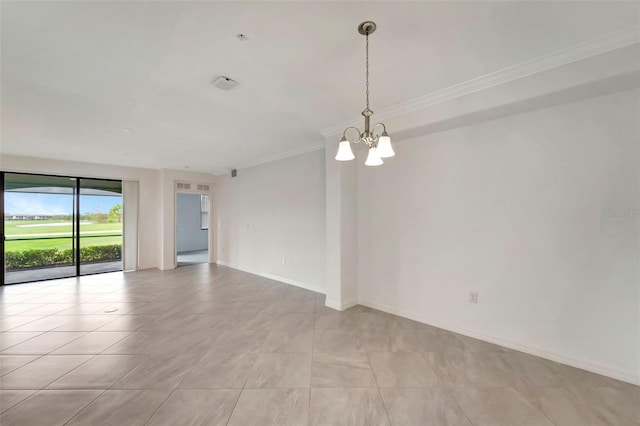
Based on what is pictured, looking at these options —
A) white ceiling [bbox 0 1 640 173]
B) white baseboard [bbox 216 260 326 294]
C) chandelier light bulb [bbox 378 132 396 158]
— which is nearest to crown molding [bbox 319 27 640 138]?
white ceiling [bbox 0 1 640 173]

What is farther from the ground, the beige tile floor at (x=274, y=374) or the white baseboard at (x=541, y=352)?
the white baseboard at (x=541, y=352)

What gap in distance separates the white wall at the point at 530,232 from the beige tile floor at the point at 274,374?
0.29 m

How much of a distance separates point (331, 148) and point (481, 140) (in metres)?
1.98

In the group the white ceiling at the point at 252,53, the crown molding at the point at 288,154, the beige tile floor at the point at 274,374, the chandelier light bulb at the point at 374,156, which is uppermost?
the white ceiling at the point at 252,53

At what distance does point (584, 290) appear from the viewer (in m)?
2.27

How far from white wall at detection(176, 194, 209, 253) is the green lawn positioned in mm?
3083

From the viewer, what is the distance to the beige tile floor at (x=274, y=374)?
1.77 metres

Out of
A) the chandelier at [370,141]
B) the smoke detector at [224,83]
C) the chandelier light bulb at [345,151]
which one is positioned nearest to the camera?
the chandelier at [370,141]

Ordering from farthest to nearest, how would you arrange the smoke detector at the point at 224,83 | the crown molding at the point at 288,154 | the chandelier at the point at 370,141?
the crown molding at the point at 288,154 < the smoke detector at the point at 224,83 < the chandelier at the point at 370,141

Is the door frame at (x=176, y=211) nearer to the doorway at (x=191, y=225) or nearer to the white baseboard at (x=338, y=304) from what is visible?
the doorway at (x=191, y=225)

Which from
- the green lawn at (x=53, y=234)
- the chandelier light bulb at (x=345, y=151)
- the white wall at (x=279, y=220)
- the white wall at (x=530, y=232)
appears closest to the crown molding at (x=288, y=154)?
the white wall at (x=279, y=220)

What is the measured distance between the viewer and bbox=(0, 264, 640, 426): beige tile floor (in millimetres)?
1771

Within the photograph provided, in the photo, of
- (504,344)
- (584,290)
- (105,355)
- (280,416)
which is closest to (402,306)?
(504,344)

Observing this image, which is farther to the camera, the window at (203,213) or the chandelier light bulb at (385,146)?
the window at (203,213)
